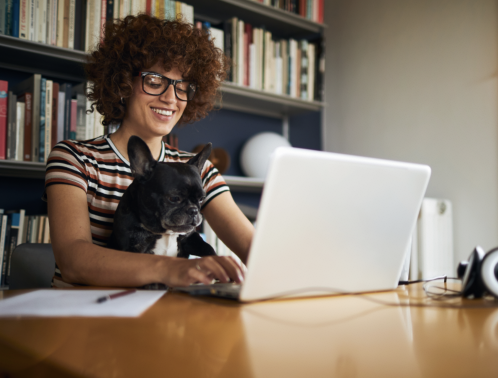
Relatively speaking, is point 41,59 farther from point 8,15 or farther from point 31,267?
point 31,267

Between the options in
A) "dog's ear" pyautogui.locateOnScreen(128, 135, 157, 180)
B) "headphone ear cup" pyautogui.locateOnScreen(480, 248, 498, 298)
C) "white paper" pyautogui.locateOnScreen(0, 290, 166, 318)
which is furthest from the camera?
"dog's ear" pyautogui.locateOnScreen(128, 135, 157, 180)

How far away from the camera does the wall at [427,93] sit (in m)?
2.01

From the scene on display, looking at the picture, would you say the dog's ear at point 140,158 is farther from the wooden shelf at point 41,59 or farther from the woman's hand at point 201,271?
the wooden shelf at point 41,59

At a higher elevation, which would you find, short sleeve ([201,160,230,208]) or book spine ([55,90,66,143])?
book spine ([55,90,66,143])

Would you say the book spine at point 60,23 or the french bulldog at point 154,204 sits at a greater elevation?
the book spine at point 60,23

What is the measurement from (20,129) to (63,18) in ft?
1.58

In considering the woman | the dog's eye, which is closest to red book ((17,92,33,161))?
the woman

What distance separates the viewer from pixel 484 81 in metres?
2.01

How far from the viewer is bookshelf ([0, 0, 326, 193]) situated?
5.58 ft

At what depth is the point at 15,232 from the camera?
1658mm

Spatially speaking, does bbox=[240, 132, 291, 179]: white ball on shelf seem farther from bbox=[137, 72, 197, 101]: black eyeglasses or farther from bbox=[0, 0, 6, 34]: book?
bbox=[0, 0, 6, 34]: book

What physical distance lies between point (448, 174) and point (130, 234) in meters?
1.69

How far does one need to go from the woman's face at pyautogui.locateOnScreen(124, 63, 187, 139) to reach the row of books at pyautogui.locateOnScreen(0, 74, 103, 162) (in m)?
0.53

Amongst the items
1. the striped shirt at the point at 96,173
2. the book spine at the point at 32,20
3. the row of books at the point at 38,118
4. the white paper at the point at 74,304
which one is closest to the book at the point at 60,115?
the row of books at the point at 38,118
